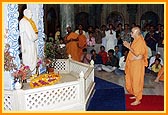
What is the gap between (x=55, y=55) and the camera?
8219 millimetres

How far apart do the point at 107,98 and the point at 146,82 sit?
1.52 meters

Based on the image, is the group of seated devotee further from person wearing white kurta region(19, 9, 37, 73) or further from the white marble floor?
person wearing white kurta region(19, 9, 37, 73)

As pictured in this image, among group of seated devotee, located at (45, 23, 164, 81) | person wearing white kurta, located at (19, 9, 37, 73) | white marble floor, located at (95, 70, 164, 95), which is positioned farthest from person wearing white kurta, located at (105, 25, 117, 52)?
person wearing white kurta, located at (19, 9, 37, 73)

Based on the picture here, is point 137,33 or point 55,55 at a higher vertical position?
point 137,33

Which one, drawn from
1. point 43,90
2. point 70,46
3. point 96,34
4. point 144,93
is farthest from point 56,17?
point 43,90

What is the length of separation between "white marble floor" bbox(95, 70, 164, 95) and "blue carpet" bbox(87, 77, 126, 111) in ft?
1.22

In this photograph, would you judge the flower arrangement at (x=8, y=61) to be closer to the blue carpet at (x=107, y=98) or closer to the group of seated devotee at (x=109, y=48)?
the blue carpet at (x=107, y=98)

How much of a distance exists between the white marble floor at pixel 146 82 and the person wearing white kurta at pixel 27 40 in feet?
6.94

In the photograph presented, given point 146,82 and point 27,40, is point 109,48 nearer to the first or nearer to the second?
point 146,82

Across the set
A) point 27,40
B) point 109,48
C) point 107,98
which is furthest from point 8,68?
point 109,48

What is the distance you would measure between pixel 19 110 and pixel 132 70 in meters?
2.27

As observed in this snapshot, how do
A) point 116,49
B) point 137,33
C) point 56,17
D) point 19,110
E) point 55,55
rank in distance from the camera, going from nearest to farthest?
point 19,110, point 137,33, point 55,55, point 116,49, point 56,17

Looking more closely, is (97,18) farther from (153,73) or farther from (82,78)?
(82,78)

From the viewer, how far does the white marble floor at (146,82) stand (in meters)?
7.11
